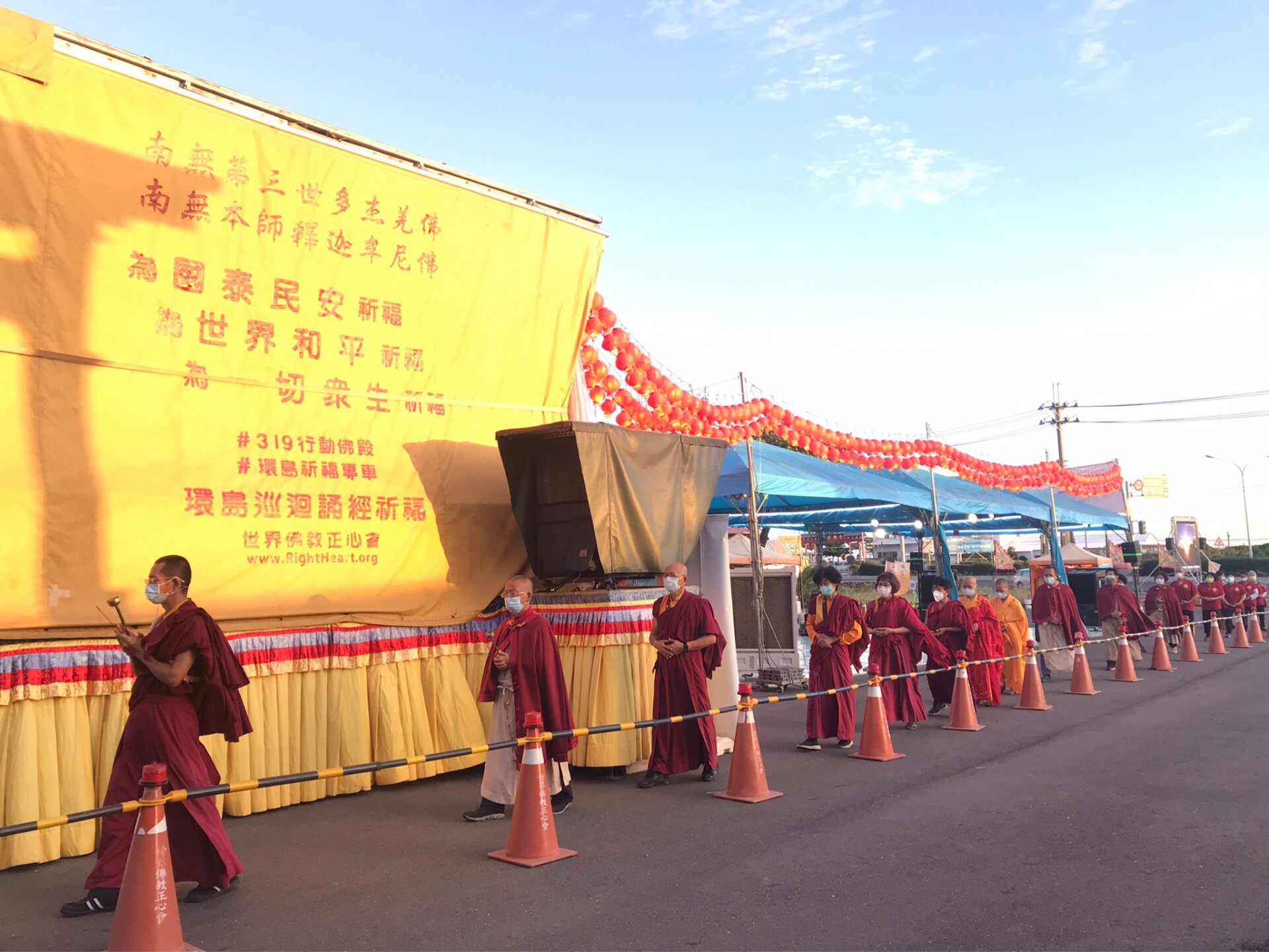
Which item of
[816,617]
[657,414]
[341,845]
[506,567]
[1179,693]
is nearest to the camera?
[341,845]

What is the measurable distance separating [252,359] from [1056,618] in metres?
13.0

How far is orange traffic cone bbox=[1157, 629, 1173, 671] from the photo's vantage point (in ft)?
54.8

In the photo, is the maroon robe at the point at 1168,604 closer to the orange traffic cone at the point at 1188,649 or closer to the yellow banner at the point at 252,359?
the orange traffic cone at the point at 1188,649

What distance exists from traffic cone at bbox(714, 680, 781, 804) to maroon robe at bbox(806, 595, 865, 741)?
87.8 inches

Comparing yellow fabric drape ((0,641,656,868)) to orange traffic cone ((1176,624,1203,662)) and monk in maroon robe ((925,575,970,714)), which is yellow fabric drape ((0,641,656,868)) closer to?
monk in maroon robe ((925,575,970,714))

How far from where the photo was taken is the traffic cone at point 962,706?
1055 cm

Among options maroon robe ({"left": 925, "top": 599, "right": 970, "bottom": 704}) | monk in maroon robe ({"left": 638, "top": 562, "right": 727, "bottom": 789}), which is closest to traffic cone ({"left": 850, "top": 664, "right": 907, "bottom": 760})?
monk in maroon robe ({"left": 638, "top": 562, "right": 727, "bottom": 789})

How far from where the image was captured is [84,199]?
6.56 m

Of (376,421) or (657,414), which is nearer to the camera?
(376,421)

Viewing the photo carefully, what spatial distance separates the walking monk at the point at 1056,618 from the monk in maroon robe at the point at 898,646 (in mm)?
5155

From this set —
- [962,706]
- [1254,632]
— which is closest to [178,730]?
[962,706]

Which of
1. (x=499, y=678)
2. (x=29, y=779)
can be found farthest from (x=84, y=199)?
(x=499, y=678)

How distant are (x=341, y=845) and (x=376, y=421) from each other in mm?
3474

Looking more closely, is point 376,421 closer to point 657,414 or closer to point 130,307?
point 130,307
